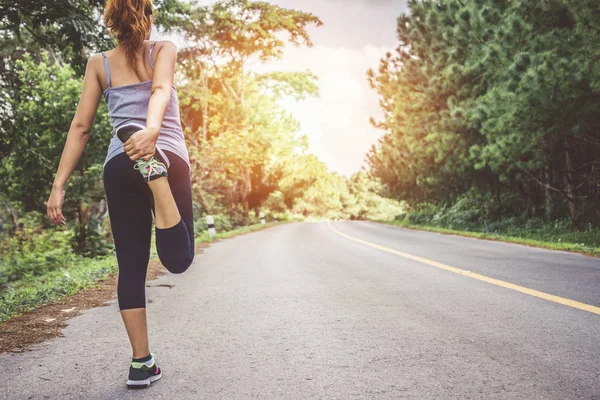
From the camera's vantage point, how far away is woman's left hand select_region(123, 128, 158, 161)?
1.91 m

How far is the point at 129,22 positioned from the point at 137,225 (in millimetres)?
967

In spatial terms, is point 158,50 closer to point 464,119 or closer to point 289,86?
point 464,119

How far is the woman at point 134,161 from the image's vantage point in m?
2.12

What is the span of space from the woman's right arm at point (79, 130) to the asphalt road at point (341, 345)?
3.07 ft

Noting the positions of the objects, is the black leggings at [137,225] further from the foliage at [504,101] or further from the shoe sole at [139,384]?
the foliage at [504,101]

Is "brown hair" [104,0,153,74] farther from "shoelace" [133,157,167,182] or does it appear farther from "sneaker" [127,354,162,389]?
"sneaker" [127,354,162,389]

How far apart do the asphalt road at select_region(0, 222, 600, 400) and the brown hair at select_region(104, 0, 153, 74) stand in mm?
1661

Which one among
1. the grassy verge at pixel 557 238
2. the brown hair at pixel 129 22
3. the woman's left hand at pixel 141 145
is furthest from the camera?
the grassy verge at pixel 557 238

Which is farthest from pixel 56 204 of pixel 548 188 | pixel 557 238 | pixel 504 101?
pixel 548 188

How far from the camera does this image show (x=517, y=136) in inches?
457

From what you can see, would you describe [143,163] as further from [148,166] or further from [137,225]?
[137,225]

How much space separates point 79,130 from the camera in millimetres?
2273

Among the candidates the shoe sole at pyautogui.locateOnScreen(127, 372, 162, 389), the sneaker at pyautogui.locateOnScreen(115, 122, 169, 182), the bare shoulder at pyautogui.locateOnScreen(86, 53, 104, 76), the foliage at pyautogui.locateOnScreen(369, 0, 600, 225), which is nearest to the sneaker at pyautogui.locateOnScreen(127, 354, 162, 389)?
the shoe sole at pyautogui.locateOnScreen(127, 372, 162, 389)

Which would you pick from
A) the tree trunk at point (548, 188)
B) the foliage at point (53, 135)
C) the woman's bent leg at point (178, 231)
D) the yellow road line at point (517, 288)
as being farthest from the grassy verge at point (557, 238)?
the foliage at point (53, 135)
